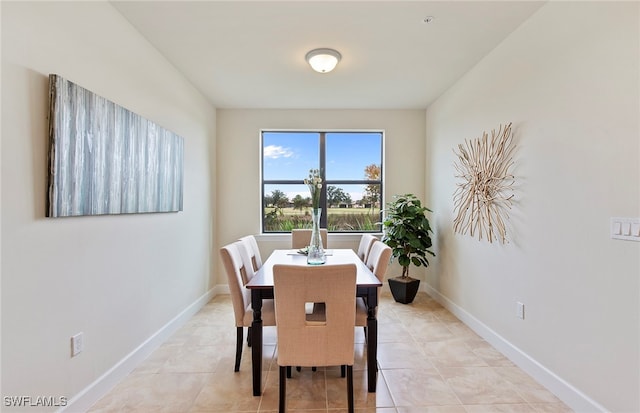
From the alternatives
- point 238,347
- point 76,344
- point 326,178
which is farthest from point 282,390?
point 326,178

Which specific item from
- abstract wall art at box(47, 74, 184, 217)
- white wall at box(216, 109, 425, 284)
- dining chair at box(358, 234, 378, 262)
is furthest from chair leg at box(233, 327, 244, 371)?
white wall at box(216, 109, 425, 284)

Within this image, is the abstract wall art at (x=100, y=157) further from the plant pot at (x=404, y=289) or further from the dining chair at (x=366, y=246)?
the plant pot at (x=404, y=289)

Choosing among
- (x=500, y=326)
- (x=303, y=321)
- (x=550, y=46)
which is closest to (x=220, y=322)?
(x=303, y=321)

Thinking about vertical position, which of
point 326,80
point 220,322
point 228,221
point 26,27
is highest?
point 326,80

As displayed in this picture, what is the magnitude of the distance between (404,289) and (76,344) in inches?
126

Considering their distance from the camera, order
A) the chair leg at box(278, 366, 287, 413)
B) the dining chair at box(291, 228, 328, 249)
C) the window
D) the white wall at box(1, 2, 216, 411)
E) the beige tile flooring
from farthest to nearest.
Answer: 1. the window
2. the dining chair at box(291, 228, 328, 249)
3. the beige tile flooring
4. the chair leg at box(278, 366, 287, 413)
5. the white wall at box(1, 2, 216, 411)

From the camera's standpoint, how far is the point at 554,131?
6.77 feet

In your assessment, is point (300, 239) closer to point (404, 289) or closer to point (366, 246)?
point (366, 246)

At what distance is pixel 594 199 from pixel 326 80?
2561 millimetres

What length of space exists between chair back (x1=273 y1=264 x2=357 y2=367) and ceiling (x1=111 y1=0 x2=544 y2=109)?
1.77m

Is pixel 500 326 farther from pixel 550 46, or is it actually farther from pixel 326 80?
pixel 326 80

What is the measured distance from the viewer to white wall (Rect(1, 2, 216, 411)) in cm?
146

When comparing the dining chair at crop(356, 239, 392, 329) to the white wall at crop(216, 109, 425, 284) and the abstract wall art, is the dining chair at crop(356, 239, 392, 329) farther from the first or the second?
the white wall at crop(216, 109, 425, 284)

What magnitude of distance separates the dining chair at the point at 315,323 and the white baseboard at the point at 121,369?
120cm
